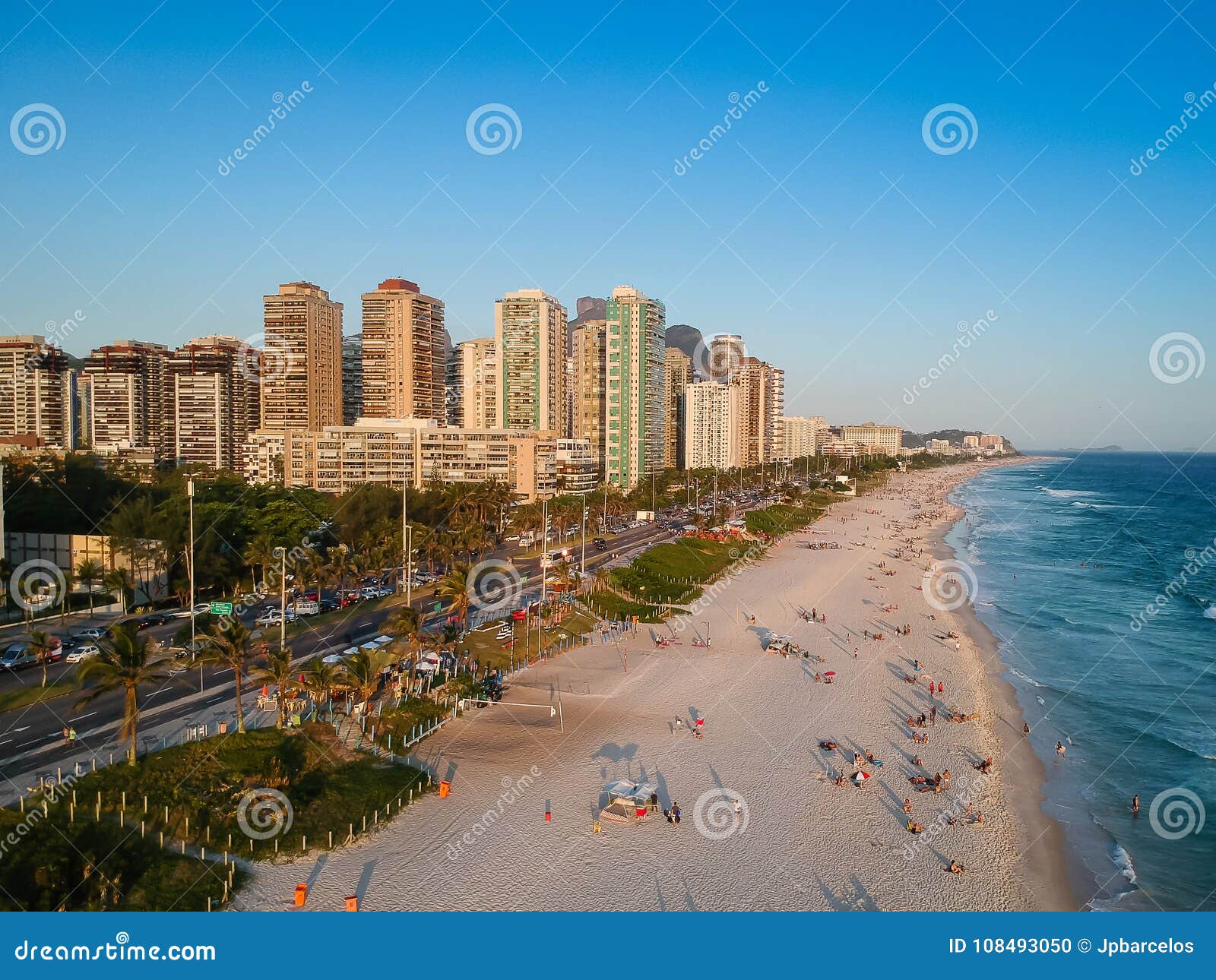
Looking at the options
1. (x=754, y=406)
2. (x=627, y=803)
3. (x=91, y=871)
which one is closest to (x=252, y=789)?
(x=91, y=871)

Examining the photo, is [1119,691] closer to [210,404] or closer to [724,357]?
[210,404]

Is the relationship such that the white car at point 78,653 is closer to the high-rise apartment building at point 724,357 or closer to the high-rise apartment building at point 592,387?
the high-rise apartment building at point 592,387

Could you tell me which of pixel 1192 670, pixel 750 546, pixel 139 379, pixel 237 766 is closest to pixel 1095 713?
pixel 1192 670

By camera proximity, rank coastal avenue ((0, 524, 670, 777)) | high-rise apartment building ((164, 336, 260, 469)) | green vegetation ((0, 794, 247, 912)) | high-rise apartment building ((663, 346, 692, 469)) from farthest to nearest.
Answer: high-rise apartment building ((663, 346, 692, 469))
high-rise apartment building ((164, 336, 260, 469))
coastal avenue ((0, 524, 670, 777))
green vegetation ((0, 794, 247, 912))

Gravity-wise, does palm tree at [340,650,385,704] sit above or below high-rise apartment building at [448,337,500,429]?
below

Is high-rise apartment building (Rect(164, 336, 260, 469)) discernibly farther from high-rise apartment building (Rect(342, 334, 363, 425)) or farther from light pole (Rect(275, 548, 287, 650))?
light pole (Rect(275, 548, 287, 650))

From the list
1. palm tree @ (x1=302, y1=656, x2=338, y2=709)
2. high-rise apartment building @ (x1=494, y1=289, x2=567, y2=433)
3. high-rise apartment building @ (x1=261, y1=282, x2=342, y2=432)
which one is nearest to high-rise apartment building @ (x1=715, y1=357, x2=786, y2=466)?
high-rise apartment building @ (x1=494, y1=289, x2=567, y2=433)
